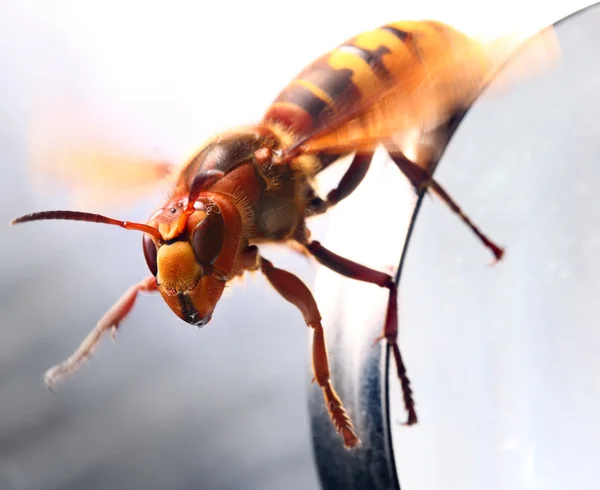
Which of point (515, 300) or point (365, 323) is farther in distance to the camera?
point (515, 300)

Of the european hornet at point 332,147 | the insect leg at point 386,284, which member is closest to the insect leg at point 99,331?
the european hornet at point 332,147

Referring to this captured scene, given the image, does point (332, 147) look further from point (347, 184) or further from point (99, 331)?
point (99, 331)

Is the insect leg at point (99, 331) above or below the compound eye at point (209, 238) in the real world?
below

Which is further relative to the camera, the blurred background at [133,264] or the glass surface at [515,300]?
the blurred background at [133,264]

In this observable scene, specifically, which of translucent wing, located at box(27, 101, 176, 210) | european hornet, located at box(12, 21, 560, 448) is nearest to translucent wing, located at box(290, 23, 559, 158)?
european hornet, located at box(12, 21, 560, 448)

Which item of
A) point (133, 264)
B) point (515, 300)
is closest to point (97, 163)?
point (133, 264)

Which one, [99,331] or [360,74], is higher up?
[360,74]

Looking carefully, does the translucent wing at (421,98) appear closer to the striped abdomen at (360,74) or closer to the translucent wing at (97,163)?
the striped abdomen at (360,74)
